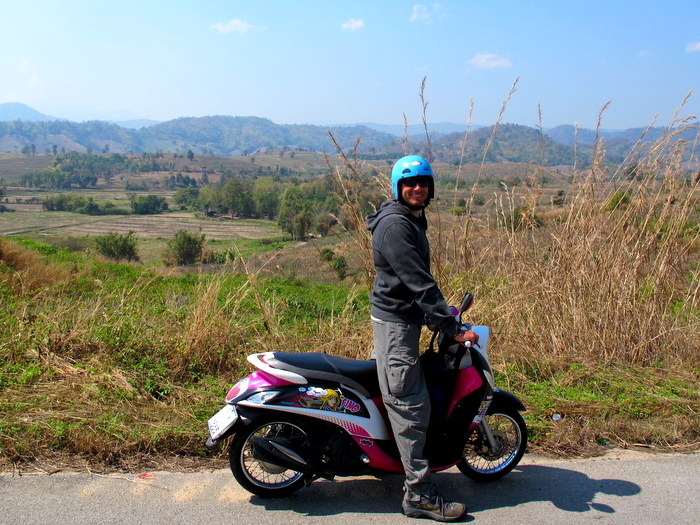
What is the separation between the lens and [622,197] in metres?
5.60

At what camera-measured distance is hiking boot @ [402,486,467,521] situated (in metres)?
2.97

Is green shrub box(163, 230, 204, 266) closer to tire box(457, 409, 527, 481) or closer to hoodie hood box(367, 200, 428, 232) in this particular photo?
tire box(457, 409, 527, 481)

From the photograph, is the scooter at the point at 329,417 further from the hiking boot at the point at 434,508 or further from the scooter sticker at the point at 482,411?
the hiking boot at the point at 434,508

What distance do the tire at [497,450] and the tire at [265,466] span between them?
1.01 metres

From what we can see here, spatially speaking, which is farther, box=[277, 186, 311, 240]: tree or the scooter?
box=[277, 186, 311, 240]: tree

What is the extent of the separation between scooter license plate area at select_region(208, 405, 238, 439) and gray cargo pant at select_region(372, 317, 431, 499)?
85 centimetres

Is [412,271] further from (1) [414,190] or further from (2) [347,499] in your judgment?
(2) [347,499]

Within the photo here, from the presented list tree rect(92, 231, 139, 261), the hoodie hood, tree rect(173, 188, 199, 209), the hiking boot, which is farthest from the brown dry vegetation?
tree rect(173, 188, 199, 209)

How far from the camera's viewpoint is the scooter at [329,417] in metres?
3.12

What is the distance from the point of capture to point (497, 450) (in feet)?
11.3

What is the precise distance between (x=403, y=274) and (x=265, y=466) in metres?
1.36

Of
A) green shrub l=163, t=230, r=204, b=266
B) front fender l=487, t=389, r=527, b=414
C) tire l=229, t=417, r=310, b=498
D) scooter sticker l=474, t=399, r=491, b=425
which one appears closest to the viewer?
tire l=229, t=417, r=310, b=498

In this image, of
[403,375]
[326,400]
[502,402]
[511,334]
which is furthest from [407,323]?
[511,334]

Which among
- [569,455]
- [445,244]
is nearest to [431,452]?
[569,455]
